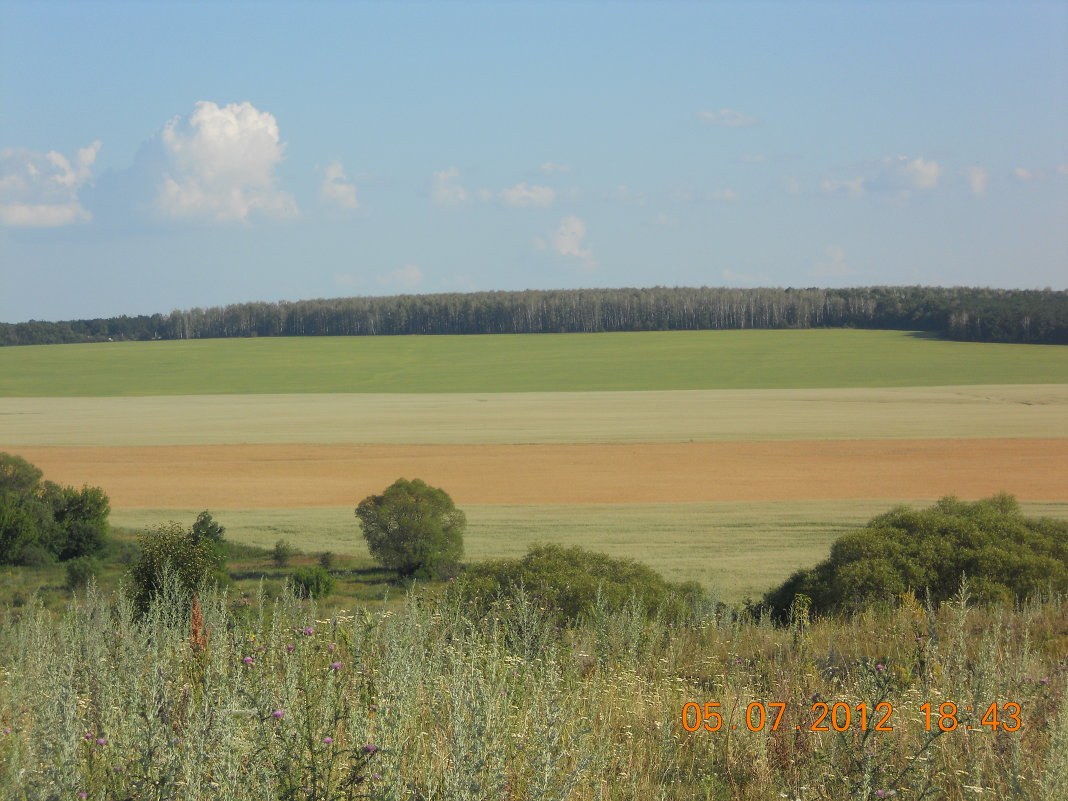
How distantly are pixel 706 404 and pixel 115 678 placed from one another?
193ft

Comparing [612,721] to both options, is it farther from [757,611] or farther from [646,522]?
[646,522]

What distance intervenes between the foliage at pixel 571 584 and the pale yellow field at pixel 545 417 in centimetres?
3167

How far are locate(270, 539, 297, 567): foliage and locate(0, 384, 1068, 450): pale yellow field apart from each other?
70.1ft

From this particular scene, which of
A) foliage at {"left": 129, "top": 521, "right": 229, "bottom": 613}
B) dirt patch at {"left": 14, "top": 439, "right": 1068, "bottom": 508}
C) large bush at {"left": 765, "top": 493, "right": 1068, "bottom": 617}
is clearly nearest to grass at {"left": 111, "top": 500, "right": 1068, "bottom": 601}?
dirt patch at {"left": 14, "top": 439, "right": 1068, "bottom": 508}

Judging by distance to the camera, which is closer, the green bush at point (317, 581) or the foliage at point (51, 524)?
the green bush at point (317, 581)

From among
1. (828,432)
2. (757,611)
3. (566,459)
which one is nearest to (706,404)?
(828,432)

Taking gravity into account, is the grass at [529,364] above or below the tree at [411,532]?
above

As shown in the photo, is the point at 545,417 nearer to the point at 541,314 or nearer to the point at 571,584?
the point at 571,584

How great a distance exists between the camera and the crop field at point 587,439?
2612 cm

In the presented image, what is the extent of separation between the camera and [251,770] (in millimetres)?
3293

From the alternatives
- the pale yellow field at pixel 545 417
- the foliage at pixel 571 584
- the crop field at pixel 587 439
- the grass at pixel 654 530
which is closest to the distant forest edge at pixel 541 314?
the crop field at pixel 587 439
